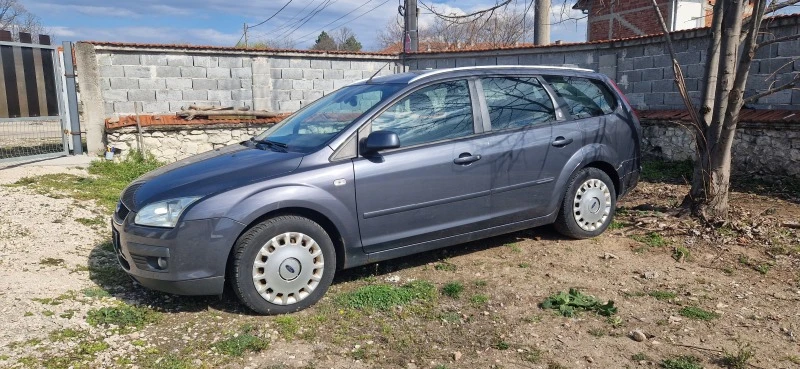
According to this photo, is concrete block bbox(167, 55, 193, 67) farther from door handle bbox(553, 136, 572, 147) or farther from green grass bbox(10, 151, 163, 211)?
door handle bbox(553, 136, 572, 147)

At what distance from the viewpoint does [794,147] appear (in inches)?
281

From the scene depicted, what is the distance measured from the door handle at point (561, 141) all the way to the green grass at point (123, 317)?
3450 mm

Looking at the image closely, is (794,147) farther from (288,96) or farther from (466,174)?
(288,96)

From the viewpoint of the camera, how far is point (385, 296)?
4.30 meters

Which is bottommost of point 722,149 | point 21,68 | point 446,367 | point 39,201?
point 446,367

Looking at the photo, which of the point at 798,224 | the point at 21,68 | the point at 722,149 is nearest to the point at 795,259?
the point at 798,224

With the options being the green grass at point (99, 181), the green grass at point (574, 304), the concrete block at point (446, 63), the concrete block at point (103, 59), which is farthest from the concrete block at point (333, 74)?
the green grass at point (574, 304)

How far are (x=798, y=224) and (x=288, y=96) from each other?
33.0ft

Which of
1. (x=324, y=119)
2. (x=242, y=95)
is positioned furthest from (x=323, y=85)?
(x=324, y=119)

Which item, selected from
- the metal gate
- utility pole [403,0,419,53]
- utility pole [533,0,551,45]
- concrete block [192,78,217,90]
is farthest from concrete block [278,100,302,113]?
utility pole [533,0,551,45]

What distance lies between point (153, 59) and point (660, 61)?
30.3 feet

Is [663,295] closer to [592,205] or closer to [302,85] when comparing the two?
[592,205]

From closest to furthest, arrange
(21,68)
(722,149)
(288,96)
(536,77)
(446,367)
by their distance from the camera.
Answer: (446,367), (536,77), (722,149), (21,68), (288,96)

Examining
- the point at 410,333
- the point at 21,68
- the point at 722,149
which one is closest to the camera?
the point at 410,333
